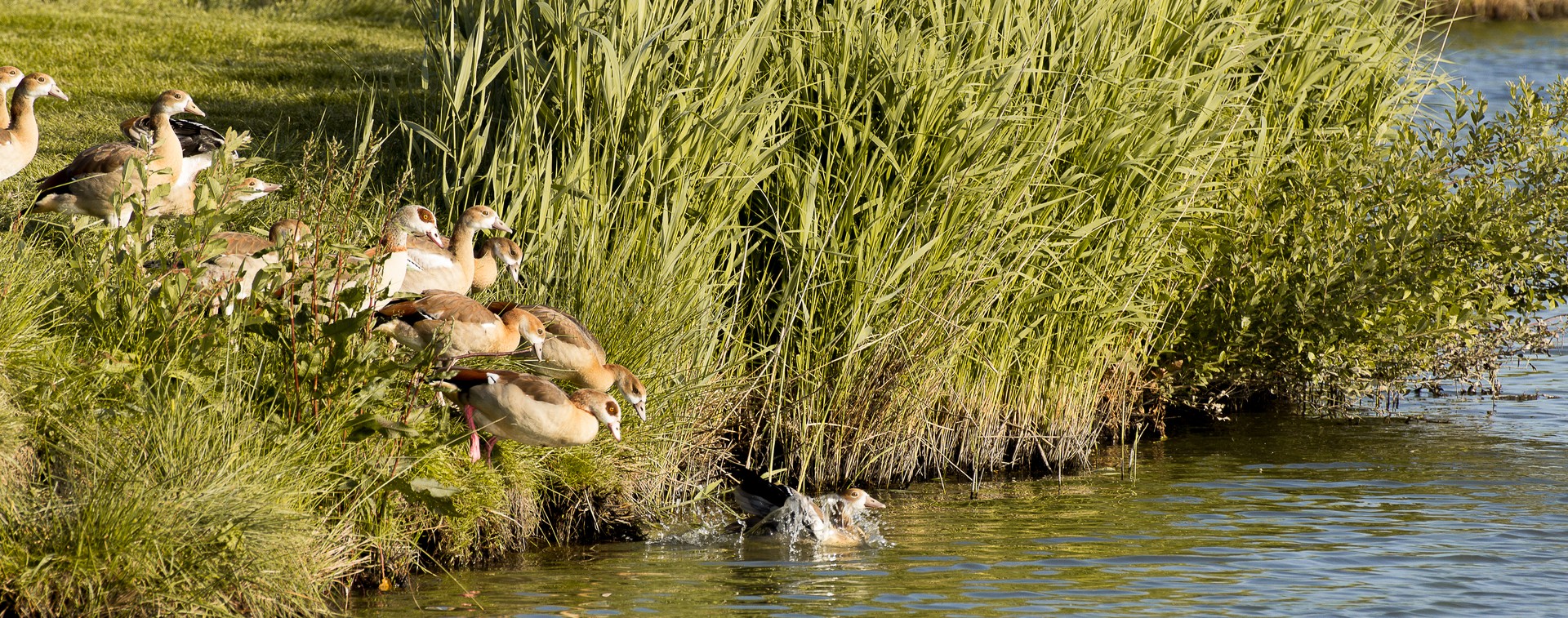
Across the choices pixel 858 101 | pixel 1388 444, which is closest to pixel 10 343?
pixel 858 101

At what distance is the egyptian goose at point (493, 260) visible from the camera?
7059 millimetres

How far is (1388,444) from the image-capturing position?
9.93 metres

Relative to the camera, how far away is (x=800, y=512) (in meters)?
7.25

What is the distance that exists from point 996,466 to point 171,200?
15.2 ft

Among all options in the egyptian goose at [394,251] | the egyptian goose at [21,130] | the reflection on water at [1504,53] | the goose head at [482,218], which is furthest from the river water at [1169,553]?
the reflection on water at [1504,53]

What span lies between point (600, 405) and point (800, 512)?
3.96 ft

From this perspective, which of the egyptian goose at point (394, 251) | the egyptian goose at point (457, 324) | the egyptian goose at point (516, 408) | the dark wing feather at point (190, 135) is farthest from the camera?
the dark wing feather at point (190, 135)

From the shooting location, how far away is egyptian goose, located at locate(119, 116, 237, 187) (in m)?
7.96

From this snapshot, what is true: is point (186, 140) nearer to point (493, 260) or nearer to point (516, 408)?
point (493, 260)

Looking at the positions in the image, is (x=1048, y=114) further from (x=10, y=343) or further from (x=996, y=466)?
(x=10, y=343)

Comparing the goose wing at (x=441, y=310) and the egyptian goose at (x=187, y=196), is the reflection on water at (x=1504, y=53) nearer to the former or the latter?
the egyptian goose at (x=187, y=196)

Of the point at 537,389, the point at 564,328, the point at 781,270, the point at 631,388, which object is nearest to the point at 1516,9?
the point at 781,270

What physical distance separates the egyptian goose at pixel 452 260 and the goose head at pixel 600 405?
2.85 ft

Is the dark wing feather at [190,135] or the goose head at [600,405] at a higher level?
the dark wing feather at [190,135]
